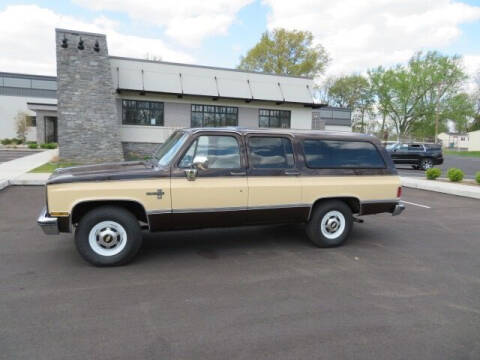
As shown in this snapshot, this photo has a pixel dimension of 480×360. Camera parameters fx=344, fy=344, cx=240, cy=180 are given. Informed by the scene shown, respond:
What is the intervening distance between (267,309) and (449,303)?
2095mm

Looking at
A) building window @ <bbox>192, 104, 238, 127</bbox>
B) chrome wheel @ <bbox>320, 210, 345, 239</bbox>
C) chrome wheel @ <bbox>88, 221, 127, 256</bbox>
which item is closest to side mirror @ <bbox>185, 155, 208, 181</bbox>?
chrome wheel @ <bbox>88, 221, 127, 256</bbox>

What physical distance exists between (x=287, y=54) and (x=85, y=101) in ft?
126

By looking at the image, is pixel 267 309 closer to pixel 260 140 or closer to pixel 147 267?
pixel 147 267

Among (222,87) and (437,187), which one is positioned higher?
(222,87)

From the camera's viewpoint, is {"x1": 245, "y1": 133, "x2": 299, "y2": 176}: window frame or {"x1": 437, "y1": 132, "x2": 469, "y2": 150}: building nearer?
{"x1": 245, "y1": 133, "x2": 299, "y2": 176}: window frame

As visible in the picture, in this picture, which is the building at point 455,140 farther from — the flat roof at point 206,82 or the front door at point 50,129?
the front door at point 50,129

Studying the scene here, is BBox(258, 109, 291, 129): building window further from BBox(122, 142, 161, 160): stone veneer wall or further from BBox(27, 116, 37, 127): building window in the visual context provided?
BBox(27, 116, 37, 127): building window

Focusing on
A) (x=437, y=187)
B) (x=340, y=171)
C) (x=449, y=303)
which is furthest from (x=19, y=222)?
(x=437, y=187)

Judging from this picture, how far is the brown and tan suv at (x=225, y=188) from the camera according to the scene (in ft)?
15.2

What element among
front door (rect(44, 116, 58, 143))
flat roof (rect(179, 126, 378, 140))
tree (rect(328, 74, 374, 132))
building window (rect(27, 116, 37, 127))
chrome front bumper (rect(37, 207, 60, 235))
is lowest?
chrome front bumper (rect(37, 207, 60, 235))

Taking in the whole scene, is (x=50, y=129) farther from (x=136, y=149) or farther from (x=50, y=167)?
(x=50, y=167)

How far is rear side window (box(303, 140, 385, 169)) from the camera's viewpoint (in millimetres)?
5625

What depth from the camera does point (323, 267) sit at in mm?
4926

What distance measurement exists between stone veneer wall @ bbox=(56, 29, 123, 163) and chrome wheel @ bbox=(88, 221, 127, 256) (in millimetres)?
14102
